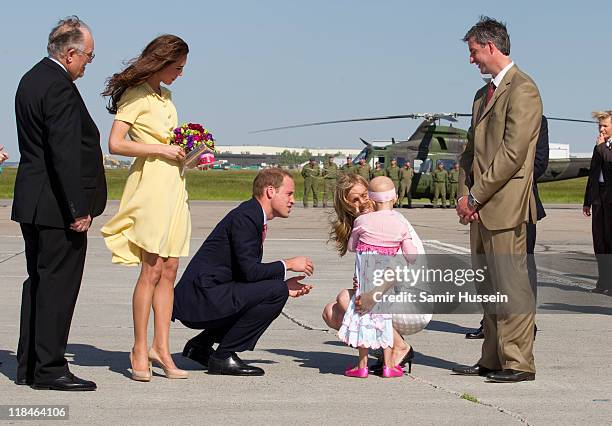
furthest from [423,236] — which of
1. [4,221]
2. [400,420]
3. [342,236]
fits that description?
[400,420]

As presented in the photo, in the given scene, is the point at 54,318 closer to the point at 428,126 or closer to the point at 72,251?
the point at 72,251

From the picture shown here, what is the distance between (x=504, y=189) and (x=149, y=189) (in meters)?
2.07

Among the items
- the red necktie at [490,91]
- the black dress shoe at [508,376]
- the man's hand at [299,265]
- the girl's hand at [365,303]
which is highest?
the red necktie at [490,91]

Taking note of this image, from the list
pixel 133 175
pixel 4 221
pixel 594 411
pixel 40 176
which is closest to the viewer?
pixel 594 411

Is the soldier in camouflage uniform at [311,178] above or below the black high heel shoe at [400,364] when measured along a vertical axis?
above

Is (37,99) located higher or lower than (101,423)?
higher

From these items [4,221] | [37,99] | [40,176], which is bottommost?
[4,221]

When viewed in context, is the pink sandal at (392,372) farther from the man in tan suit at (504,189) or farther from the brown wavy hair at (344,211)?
the brown wavy hair at (344,211)

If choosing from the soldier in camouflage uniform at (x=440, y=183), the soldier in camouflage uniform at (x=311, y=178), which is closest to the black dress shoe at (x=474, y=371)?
the soldier in camouflage uniform at (x=311, y=178)

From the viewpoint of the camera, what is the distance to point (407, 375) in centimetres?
693

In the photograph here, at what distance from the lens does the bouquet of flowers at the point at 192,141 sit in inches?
259

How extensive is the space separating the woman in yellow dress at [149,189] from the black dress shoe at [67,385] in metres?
0.43

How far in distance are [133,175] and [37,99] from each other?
2.66ft

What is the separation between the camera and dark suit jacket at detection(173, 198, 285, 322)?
22.6 feet
